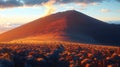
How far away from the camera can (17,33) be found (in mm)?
143500

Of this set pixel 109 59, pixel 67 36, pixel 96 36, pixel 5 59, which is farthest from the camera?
pixel 96 36

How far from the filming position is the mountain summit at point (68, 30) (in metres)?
118

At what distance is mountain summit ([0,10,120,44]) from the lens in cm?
11750

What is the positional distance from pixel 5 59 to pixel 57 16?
124 metres

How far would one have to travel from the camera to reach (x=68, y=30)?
128500mm

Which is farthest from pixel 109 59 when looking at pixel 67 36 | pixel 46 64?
pixel 67 36

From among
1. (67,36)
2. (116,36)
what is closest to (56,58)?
(67,36)

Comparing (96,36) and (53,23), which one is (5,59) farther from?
(53,23)

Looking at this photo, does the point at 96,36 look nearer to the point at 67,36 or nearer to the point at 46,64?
the point at 67,36

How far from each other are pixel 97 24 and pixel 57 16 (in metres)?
23.0

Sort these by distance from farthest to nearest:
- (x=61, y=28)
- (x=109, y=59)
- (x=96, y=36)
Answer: (x=61, y=28)
(x=96, y=36)
(x=109, y=59)

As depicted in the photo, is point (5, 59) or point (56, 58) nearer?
point (5, 59)

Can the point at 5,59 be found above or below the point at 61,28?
above

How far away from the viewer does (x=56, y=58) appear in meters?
44.3
